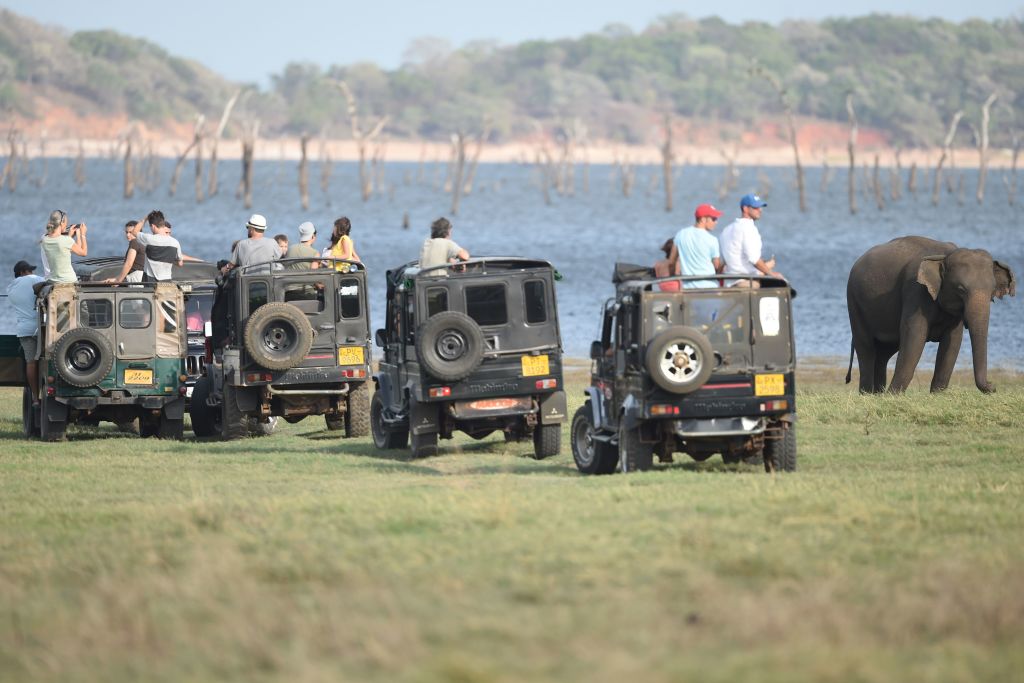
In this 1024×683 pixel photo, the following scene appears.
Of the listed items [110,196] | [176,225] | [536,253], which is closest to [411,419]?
[536,253]

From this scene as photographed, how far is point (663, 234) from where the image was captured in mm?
92312

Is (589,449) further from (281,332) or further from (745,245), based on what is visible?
(281,332)

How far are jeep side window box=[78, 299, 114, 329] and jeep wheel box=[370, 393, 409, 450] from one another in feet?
10.4

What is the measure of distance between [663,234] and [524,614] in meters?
84.6

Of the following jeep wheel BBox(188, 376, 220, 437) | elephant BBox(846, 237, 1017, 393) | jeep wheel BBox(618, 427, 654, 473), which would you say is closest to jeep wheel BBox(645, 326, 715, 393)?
jeep wheel BBox(618, 427, 654, 473)

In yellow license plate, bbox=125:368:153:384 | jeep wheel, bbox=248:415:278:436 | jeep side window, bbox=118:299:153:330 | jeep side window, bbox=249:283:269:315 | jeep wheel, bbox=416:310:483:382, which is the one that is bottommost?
jeep wheel, bbox=248:415:278:436

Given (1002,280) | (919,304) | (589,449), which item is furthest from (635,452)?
(1002,280)

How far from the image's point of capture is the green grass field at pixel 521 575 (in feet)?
25.1

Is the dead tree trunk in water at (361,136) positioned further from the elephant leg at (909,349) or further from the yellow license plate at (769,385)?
the yellow license plate at (769,385)

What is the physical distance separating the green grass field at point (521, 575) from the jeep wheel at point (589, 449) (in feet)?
1.47

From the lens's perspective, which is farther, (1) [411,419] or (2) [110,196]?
(2) [110,196]

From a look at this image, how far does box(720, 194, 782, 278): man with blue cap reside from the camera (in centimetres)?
1583

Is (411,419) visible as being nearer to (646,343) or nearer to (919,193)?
(646,343)

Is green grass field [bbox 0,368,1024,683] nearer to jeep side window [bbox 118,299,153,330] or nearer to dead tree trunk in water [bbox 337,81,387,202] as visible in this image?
jeep side window [bbox 118,299,153,330]
